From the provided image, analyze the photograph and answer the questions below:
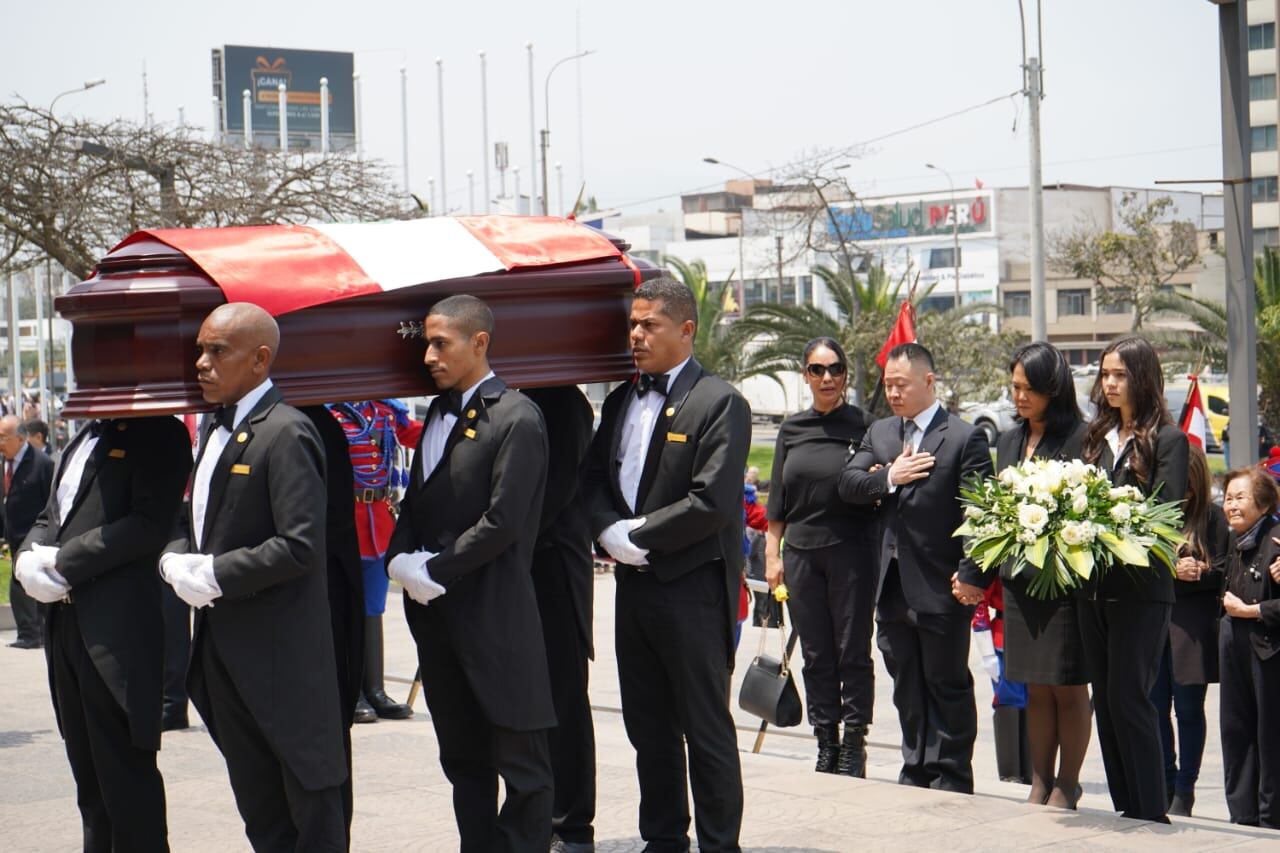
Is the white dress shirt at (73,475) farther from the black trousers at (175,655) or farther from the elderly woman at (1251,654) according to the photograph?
the elderly woman at (1251,654)

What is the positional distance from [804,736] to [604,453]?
4289 millimetres

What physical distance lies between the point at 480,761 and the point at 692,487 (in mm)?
1065

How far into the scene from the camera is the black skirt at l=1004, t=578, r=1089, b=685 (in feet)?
19.7

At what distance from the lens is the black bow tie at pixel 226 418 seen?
4535mm

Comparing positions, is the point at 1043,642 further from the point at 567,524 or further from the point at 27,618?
the point at 27,618

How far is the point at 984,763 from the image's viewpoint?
8656 mm

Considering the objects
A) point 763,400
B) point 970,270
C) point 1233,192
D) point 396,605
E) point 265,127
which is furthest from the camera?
point 265,127

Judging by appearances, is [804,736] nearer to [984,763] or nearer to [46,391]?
[984,763]

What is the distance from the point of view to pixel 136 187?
54.9 feet

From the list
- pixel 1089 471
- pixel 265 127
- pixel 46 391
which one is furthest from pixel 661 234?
pixel 1089 471

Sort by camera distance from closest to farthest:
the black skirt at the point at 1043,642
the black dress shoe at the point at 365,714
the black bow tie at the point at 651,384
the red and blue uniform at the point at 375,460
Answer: the black bow tie at the point at 651,384
the black skirt at the point at 1043,642
the red and blue uniform at the point at 375,460
the black dress shoe at the point at 365,714

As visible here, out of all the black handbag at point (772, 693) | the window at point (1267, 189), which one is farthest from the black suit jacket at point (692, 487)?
the window at point (1267, 189)

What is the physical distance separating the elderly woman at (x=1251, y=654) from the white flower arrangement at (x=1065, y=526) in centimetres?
151

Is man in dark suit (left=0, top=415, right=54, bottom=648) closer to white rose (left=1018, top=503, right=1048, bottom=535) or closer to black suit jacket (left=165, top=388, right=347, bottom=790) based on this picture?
black suit jacket (left=165, top=388, right=347, bottom=790)
